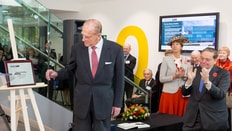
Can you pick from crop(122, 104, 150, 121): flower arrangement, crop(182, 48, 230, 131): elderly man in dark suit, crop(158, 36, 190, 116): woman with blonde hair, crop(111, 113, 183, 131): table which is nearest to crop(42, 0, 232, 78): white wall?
crop(158, 36, 190, 116): woman with blonde hair

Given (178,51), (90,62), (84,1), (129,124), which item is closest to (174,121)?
(129,124)

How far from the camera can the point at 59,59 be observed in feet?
17.4

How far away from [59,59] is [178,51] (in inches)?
74.2

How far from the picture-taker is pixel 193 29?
660cm

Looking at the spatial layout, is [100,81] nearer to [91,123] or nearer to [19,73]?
[91,123]

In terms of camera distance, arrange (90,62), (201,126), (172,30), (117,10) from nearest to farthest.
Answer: (90,62) < (201,126) < (172,30) < (117,10)

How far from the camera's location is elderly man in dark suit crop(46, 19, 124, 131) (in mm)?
2764

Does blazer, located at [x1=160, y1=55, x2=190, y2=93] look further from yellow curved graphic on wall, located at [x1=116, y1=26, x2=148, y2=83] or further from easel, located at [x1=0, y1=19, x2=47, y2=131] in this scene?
yellow curved graphic on wall, located at [x1=116, y1=26, x2=148, y2=83]

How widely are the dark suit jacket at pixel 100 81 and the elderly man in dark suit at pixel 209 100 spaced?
0.78 meters

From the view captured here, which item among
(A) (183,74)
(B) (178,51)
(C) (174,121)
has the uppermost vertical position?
(B) (178,51)

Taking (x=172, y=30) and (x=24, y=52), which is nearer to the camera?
(x=24, y=52)

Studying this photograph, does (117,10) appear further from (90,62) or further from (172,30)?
(90,62)

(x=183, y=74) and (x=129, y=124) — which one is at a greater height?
(x=183, y=74)

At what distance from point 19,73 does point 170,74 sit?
2.33 metres
